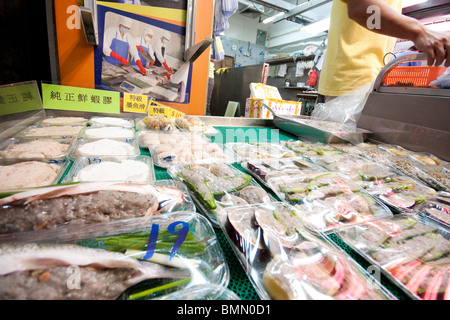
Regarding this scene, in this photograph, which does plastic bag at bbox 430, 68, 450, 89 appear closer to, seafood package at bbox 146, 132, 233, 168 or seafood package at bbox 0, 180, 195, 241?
seafood package at bbox 146, 132, 233, 168

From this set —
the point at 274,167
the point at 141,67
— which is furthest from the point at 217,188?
the point at 141,67

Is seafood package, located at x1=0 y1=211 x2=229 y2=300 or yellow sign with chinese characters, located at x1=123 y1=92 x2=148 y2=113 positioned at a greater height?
yellow sign with chinese characters, located at x1=123 y1=92 x2=148 y2=113

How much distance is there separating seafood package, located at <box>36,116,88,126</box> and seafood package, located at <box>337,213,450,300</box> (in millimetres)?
2199

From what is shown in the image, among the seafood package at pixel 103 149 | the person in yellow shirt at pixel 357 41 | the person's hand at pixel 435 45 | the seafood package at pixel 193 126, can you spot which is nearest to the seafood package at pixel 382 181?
the person's hand at pixel 435 45

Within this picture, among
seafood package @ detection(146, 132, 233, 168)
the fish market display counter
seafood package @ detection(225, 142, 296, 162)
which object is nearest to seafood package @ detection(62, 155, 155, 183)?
the fish market display counter

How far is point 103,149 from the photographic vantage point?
1.43 m

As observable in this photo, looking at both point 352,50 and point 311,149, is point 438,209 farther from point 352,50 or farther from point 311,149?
point 352,50

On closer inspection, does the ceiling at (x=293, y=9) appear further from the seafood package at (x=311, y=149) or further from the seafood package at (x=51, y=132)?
the seafood package at (x=51, y=132)

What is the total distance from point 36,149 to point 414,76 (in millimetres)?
3490

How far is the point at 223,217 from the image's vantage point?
2.89ft

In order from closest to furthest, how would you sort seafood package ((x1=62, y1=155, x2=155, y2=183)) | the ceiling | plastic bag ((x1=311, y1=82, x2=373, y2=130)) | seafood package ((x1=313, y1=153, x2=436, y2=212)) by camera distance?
seafood package ((x1=62, y1=155, x2=155, y2=183)) < seafood package ((x1=313, y1=153, x2=436, y2=212)) < plastic bag ((x1=311, y1=82, x2=373, y2=130)) < the ceiling

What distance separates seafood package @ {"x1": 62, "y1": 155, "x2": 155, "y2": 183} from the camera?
3.60 ft

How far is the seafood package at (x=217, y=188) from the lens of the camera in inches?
38.4
